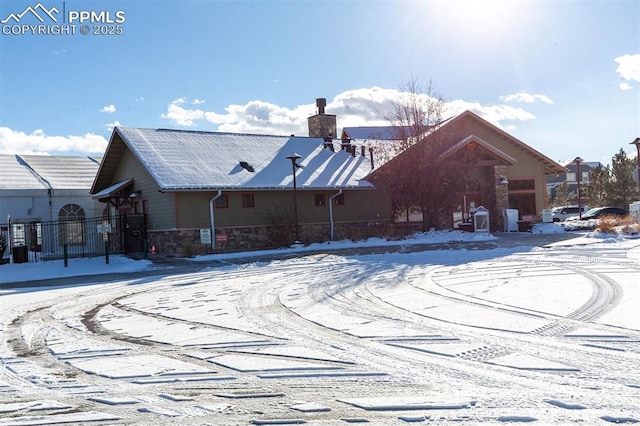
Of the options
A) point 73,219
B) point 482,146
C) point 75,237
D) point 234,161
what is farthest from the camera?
point 75,237

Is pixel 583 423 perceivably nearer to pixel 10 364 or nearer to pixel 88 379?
pixel 88 379

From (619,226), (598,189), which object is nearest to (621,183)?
(598,189)

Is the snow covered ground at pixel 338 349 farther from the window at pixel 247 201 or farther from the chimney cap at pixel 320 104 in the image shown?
the chimney cap at pixel 320 104

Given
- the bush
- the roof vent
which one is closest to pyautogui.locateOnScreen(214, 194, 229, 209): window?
the roof vent

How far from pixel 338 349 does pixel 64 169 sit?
29210 mm

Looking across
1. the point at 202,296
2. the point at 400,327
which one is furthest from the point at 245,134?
the point at 400,327

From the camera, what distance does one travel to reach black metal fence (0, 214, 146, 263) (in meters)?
25.0

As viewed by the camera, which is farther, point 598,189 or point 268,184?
point 598,189

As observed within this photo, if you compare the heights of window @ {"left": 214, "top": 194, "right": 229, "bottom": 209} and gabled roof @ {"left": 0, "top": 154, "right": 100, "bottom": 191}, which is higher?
gabled roof @ {"left": 0, "top": 154, "right": 100, "bottom": 191}

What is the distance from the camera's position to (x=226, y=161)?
86.3 feet

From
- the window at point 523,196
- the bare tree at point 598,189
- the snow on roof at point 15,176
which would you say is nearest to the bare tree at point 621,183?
the bare tree at point 598,189

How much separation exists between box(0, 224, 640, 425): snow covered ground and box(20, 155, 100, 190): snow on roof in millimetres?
17568

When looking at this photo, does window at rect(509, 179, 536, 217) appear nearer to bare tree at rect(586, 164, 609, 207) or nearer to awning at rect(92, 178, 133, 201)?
bare tree at rect(586, 164, 609, 207)

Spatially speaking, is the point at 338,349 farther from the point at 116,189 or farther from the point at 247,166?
the point at 116,189
